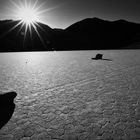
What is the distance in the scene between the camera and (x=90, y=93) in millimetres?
6289

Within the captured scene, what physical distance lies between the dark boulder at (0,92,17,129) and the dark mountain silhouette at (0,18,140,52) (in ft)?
191

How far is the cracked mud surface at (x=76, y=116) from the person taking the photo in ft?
11.2

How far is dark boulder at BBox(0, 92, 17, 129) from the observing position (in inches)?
162

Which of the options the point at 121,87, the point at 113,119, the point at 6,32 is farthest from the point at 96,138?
the point at 6,32

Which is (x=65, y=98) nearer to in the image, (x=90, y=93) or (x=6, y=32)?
(x=90, y=93)

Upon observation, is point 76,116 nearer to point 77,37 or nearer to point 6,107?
point 6,107

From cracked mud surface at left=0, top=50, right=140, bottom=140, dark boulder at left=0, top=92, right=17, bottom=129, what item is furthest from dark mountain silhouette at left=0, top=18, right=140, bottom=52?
cracked mud surface at left=0, top=50, right=140, bottom=140

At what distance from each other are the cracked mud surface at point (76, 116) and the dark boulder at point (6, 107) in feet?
0.53

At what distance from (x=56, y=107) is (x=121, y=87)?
12.7 feet

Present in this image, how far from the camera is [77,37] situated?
316ft

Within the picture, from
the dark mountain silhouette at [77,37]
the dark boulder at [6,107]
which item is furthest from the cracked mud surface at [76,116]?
the dark mountain silhouette at [77,37]

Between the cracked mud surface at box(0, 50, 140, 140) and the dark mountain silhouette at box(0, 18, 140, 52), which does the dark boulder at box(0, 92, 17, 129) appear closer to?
the cracked mud surface at box(0, 50, 140, 140)

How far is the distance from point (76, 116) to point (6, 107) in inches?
102

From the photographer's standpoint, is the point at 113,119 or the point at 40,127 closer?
the point at 40,127
